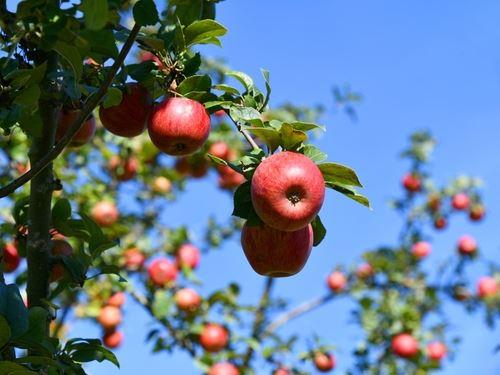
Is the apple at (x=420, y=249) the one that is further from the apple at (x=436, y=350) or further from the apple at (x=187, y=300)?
the apple at (x=187, y=300)

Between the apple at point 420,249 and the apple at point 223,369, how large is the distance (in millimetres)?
2401

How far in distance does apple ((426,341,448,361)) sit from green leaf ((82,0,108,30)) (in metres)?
4.99

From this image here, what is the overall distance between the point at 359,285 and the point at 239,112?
4.79m

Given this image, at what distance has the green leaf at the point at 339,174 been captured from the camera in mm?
1361

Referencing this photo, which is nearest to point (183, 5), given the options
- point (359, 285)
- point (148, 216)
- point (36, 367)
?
point (36, 367)

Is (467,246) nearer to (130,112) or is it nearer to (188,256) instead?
(188,256)

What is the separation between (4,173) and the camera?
317cm

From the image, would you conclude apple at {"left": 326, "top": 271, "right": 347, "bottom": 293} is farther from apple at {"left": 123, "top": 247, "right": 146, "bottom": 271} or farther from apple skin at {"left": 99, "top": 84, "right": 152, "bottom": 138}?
apple skin at {"left": 99, "top": 84, "right": 152, "bottom": 138}

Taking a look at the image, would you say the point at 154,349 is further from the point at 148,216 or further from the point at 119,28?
the point at 119,28

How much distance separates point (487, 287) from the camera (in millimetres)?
6496

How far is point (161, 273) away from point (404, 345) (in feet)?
5.98

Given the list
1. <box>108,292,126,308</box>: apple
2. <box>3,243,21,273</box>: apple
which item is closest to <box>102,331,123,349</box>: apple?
<box>108,292,126,308</box>: apple

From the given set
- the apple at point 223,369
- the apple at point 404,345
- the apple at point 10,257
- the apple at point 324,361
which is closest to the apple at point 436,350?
the apple at point 404,345

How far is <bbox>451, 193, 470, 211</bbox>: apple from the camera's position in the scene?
7024 mm
